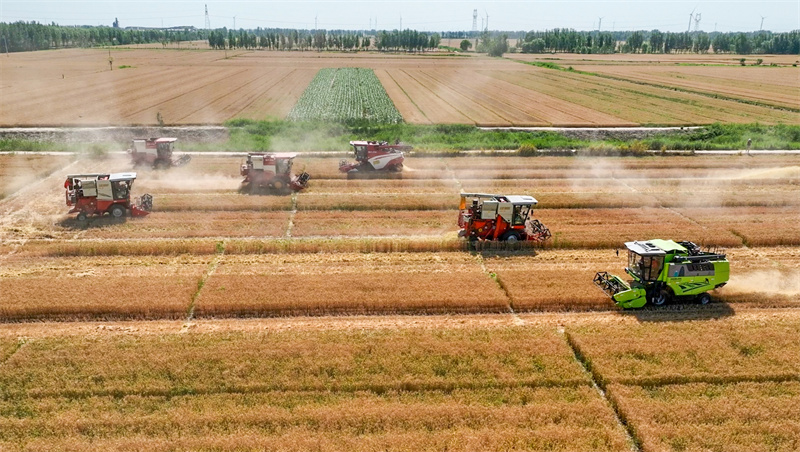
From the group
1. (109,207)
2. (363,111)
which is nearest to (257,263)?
(109,207)

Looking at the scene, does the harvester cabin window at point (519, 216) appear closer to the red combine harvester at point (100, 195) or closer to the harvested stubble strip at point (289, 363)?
the harvested stubble strip at point (289, 363)

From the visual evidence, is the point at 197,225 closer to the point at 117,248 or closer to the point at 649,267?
the point at 117,248

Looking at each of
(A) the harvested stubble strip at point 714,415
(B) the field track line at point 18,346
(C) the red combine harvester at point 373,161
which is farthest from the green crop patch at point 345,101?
(A) the harvested stubble strip at point 714,415

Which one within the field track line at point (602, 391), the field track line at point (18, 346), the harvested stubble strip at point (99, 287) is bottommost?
the field track line at point (602, 391)

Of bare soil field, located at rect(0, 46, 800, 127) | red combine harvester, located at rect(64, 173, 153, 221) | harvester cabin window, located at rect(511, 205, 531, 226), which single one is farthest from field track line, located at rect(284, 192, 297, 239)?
bare soil field, located at rect(0, 46, 800, 127)

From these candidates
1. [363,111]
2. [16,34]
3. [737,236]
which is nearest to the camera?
[737,236]

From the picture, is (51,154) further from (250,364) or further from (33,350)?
(250,364)
